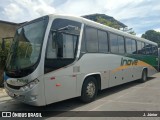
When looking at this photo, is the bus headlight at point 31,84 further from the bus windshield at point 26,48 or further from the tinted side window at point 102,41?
the tinted side window at point 102,41

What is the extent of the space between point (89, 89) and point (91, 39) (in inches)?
78.6

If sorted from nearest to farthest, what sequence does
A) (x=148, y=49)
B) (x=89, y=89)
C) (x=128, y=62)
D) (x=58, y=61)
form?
(x=58, y=61) < (x=89, y=89) < (x=128, y=62) < (x=148, y=49)

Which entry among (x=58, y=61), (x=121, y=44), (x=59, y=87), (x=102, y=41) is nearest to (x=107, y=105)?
(x=59, y=87)

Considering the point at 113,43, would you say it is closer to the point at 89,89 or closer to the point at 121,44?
the point at 121,44

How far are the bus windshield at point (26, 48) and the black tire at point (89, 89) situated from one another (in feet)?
8.03

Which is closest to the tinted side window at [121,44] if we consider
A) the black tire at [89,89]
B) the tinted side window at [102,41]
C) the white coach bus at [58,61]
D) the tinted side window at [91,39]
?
the white coach bus at [58,61]

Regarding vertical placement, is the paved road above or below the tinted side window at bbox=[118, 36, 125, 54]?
below

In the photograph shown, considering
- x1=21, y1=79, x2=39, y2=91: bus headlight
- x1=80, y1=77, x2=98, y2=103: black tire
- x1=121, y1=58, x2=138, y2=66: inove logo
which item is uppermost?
x1=121, y1=58, x2=138, y2=66: inove logo

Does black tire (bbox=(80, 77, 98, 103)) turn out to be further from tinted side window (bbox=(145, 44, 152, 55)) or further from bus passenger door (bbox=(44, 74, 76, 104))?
tinted side window (bbox=(145, 44, 152, 55))

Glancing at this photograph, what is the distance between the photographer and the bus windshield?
6508 mm

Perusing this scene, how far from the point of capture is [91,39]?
339 inches

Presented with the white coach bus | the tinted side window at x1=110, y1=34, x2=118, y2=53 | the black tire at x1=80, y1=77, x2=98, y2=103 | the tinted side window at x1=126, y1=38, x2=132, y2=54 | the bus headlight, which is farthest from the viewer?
the tinted side window at x1=126, y1=38, x2=132, y2=54

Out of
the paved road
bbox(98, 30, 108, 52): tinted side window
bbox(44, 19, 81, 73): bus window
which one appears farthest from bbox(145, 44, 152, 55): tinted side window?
bbox(44, 19, 81, 73): bus window

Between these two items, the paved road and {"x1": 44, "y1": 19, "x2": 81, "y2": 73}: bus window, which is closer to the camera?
{"x1": 44, "y1": 19, "x2": 81, "y2": 73}: bus window
